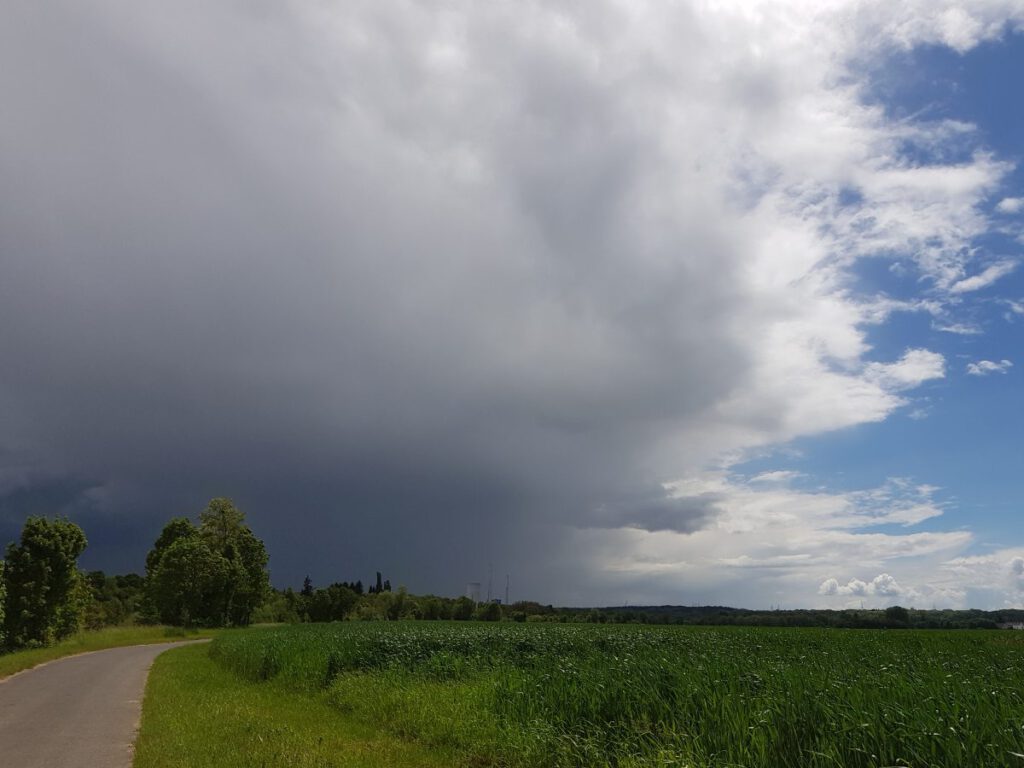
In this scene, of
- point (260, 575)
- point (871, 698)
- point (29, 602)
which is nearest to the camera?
point (871, 698)

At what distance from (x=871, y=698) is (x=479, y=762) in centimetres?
634

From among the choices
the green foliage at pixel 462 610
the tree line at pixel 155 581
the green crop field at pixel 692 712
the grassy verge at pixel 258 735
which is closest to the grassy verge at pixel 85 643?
the tree line at pixel 155 581

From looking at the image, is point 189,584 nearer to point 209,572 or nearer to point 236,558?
point 209,572

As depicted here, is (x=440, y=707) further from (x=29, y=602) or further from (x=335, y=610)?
(x=335, y=610)

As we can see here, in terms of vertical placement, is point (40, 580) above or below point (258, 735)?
above

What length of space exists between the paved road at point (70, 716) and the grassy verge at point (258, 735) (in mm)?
491

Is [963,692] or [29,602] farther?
[29,602]

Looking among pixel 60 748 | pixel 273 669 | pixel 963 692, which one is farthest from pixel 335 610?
pixel 963 692

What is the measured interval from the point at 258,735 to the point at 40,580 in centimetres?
3855

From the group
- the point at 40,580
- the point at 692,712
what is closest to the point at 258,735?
the point at 692,712

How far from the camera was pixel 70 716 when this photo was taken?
16.6 metres

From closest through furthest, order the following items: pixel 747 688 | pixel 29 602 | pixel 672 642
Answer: pixel 747 688 < pixel 672 642 < pixel 29 602

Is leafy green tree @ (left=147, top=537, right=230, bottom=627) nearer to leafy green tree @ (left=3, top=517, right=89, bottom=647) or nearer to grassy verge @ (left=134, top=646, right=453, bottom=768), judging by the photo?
leafy green tree @ (left=3, top=517, right=89, bottom=647)

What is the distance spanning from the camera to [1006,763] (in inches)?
254
